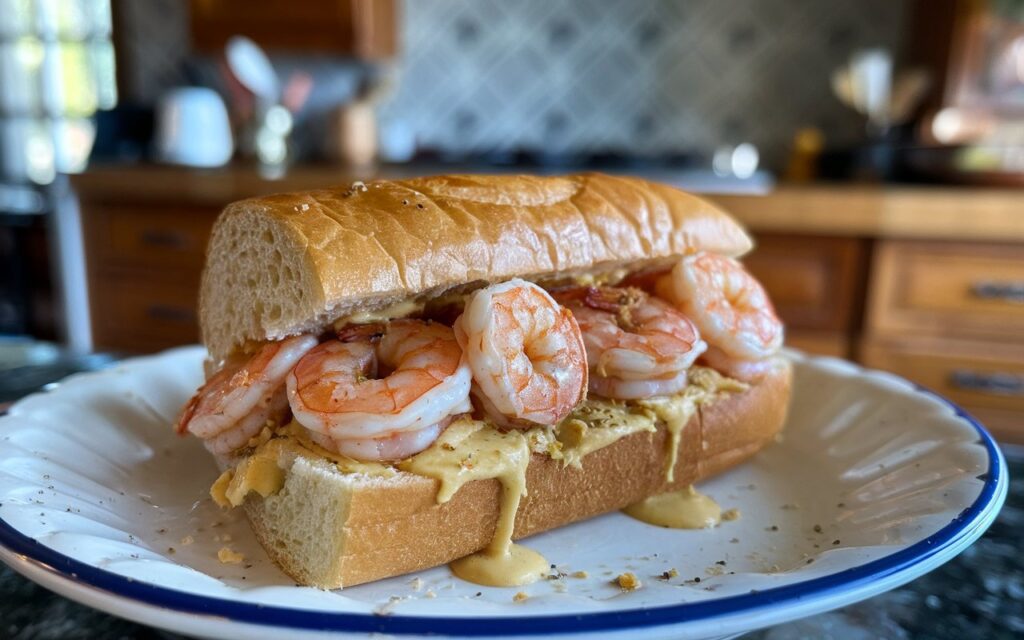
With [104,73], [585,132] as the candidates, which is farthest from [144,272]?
[585,132]

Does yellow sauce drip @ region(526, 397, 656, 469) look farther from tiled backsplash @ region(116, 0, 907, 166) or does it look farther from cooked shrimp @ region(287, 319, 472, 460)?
tiled backsplash @ region(116, 0, 907, 166)

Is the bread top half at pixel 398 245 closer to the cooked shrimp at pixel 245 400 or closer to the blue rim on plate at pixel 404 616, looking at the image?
the cooked shrimp at pixel 245 400

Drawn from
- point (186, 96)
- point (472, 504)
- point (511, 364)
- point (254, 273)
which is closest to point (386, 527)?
point (472, 504)

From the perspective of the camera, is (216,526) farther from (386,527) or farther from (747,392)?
(747,392)

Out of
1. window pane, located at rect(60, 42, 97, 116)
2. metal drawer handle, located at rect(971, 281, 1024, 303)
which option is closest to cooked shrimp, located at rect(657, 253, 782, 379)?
metal drawer handle, located at rect(971, 281, 1024, 303)

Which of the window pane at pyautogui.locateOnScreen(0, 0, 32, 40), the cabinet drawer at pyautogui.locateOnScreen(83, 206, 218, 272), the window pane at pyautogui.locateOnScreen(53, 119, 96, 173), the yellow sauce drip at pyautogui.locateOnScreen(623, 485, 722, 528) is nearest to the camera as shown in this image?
the yellow sauce drip at pyautogui.locateOnScreen(623, 485, 722, 528)

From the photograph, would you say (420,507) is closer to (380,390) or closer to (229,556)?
(380,390)

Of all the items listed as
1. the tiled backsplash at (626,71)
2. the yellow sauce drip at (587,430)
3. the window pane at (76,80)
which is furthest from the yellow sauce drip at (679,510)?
the window pane at (76,80)

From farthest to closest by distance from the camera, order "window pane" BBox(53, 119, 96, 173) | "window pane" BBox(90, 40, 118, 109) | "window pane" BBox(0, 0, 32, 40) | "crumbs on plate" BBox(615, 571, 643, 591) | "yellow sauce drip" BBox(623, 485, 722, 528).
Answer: "window pane" BBox(53, 119, 96, 173), "window pane" BBox(0, 0, 32, 40), "window pane" BBox(90, 40, 118, 109), "yellow sauce drip" BBox(623, 485, 722, 528), "crumbs on plate" BBox(615, 571, 643, 591)
